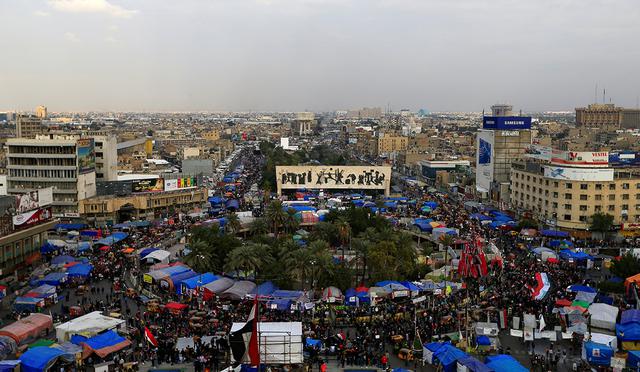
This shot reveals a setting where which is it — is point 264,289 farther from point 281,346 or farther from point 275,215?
point 275,215

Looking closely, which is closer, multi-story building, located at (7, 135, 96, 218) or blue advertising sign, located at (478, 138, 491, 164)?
multi-story building, located at (7, 135, 96, 218)

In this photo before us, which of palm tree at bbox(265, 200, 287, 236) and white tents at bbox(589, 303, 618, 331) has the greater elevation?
palm tree at bbox(265, 200, 287, 236)

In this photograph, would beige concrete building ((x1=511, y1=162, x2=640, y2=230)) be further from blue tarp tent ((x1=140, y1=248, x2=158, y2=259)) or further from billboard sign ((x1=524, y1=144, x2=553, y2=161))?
blue tarp tent ((x1=140, y1=248, x2=158, y2=259))

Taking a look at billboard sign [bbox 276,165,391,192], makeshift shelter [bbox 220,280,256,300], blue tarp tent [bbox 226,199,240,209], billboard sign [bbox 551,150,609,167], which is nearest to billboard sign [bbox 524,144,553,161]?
billboard sign [bbox 551,150,609,167]

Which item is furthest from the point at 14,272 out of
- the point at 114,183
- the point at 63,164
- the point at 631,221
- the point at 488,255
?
the point at 631,221

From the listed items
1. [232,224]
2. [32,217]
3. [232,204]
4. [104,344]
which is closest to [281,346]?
[104,344]

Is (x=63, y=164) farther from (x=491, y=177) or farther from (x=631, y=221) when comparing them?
(x=631, y=221)

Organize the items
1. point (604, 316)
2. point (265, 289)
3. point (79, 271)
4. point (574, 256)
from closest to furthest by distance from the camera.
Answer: point (604, 316) < point (265, 289) < point (79, 271) < point (574, 256)
